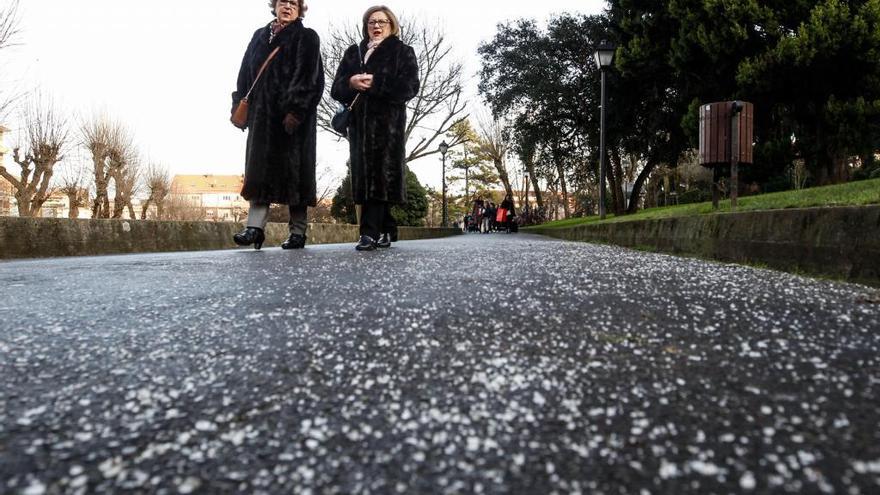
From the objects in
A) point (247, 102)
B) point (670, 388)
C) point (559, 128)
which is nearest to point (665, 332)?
point (670, 388)

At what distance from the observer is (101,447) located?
79cm

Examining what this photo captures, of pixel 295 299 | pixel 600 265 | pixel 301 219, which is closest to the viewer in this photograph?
pixel 295 299

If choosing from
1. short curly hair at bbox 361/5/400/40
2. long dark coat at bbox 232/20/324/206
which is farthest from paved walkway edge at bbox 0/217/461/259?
short curly hair at bbox 361/5/400/40

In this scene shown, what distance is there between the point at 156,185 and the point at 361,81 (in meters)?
38.8

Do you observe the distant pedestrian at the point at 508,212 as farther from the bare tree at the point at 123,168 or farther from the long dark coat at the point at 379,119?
the long dark coat at the point at 379,119

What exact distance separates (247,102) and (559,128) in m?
18.0

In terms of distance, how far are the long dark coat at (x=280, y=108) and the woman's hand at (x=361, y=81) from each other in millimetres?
332

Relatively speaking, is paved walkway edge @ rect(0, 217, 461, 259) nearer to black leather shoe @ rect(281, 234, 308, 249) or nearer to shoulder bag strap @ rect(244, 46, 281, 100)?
black leather shoe @ rect(281, 234, 308, 249)

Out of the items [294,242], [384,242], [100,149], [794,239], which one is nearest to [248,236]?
[294,242]

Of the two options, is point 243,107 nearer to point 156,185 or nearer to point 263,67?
point 263,67

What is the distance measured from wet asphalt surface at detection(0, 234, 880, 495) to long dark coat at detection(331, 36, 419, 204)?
11.4 feet

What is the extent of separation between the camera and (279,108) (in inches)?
207

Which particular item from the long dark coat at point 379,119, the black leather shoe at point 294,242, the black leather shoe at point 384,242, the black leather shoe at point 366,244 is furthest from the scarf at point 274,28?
the black leather shoe at point 384,242

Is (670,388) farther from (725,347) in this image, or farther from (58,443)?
(58,443)
